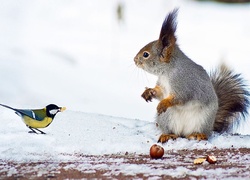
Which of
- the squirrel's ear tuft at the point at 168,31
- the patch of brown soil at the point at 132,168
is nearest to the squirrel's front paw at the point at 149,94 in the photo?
the squirrel's ear tuft at the point at 168,31

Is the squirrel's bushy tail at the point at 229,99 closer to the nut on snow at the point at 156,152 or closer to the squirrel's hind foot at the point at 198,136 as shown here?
the squirrel's hind foot at the point at 198,136

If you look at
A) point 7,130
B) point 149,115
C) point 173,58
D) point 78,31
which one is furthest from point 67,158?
point 78,31

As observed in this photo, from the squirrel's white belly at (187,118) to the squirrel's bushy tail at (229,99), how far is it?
0.31 metres

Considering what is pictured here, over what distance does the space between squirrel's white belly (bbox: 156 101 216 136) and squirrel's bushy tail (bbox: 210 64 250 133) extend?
1.00 ft

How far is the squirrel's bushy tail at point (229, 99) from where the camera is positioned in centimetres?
395

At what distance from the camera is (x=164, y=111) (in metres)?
3.50

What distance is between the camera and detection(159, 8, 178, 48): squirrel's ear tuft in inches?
140

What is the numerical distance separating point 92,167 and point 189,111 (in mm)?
737

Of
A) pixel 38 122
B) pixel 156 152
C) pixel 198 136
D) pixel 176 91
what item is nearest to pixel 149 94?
pixel 176 91

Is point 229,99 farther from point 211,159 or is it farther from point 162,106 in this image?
point 211,159

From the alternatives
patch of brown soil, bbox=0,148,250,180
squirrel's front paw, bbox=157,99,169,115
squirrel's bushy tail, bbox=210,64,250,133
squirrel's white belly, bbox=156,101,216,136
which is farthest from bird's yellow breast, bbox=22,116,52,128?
squirrel's bushy tail, bbox=210,64,250,133

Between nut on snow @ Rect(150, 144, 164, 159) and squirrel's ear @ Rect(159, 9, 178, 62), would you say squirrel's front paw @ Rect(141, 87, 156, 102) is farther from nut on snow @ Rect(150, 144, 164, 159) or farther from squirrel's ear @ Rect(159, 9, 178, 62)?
nut on snow @ Rect(150, 144, 164, 159)

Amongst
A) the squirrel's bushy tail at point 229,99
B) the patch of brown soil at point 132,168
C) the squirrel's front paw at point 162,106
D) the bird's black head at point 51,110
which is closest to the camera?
the patch of brown soil at point 132,168

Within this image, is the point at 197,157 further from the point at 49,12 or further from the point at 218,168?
the point at 49,12
